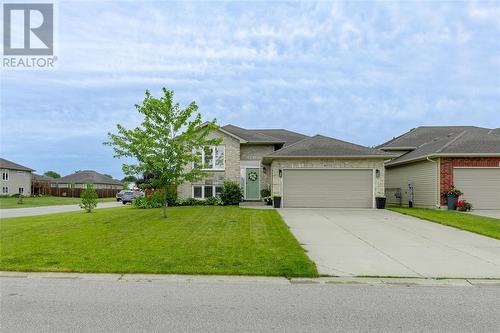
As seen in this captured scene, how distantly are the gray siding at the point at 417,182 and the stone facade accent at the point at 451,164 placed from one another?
36 centimetres

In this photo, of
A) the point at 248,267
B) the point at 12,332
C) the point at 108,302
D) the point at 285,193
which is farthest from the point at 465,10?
the point at 12,332

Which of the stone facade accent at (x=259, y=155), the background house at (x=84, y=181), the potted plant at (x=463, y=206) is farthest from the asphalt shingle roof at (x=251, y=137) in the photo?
the background house at (x=84, y=181)

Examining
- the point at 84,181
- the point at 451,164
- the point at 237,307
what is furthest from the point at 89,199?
the point at 84,181

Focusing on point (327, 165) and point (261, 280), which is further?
point (327, 165)

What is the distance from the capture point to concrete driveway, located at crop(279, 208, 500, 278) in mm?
7613

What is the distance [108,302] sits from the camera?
18.0ft

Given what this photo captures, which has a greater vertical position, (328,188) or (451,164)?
(451,164)

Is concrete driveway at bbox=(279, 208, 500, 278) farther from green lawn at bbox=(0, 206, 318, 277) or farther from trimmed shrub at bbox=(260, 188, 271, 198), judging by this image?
trimmed shrub at bbox=(260, 188, 271, 198)

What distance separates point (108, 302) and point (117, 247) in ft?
13.4

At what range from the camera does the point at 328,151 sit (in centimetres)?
2192

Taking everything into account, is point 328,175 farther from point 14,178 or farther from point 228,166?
point 14,178

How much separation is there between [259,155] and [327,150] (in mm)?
6245

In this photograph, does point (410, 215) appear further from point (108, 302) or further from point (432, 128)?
point (432, 128)

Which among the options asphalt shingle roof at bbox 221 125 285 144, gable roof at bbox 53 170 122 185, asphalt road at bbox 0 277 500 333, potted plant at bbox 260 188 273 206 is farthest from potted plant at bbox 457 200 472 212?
gable roof at bbox 53 170 122 185
